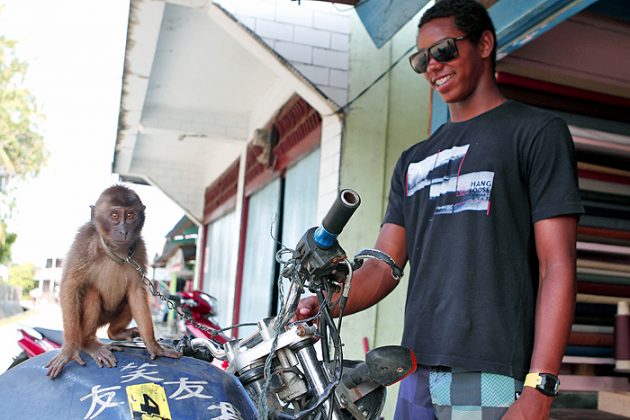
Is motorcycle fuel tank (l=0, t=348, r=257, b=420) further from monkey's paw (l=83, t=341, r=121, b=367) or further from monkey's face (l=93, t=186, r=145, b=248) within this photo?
monkey's face (l=93, t=186, r=145, b=248)

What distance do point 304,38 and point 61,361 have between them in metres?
3.76

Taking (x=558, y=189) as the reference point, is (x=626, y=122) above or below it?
above

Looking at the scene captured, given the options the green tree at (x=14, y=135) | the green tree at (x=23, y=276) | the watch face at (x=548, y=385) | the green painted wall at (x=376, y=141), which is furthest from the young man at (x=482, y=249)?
the green tree at (x=23, y=276)

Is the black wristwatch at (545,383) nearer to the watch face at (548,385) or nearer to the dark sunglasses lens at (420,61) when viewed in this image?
the watch face at (548,385)

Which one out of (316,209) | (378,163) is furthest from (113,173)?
(378,163)

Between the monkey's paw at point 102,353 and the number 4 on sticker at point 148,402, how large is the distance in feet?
0.71

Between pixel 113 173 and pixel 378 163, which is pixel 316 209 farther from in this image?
pixel 113 173

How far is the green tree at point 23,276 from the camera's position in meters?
41.2

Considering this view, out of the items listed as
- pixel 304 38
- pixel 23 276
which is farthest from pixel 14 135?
pixel 304 38

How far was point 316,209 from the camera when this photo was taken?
5.62m

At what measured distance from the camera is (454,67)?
1.84 meters

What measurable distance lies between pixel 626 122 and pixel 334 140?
2094 mm

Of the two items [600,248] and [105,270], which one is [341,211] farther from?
[600,248]

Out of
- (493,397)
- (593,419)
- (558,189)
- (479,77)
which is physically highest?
(479,77)
